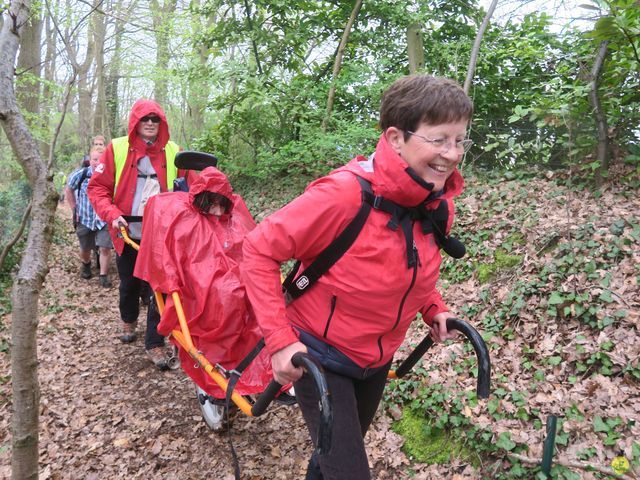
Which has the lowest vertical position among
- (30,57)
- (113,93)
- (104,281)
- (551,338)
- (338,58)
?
(104,281)

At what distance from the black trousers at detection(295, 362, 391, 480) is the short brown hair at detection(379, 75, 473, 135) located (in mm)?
1130

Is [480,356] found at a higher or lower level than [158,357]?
higher

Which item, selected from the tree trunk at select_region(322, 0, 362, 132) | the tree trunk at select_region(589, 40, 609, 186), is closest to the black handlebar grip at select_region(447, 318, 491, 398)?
the tree trunk at select_region(589, 40, 609, 186)

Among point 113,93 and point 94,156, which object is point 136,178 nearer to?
point 94,156

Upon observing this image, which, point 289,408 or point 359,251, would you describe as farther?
point 289,408

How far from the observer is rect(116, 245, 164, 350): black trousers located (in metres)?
4.74

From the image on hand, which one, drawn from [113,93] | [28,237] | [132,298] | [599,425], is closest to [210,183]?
[28,237]

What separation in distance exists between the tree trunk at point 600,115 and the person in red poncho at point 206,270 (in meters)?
4.37

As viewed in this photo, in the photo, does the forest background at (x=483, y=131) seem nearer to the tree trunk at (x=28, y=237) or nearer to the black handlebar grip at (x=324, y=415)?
the tree trunk at (x=28, y=237)

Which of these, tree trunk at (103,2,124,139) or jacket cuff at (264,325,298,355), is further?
tree trunk at (103,2,124,139)

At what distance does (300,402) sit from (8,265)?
6.81m

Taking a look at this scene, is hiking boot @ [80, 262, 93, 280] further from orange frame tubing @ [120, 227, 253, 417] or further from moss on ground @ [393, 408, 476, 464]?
moss on ground @ [393, 408, 476, 464]

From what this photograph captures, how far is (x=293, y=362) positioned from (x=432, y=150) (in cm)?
101

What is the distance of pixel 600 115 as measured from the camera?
5609 mm
